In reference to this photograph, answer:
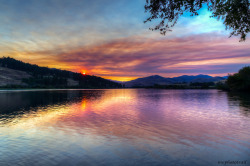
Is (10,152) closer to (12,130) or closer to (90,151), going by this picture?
(90,151)

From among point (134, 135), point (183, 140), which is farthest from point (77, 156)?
point (183, 140)

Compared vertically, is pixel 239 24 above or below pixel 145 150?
above

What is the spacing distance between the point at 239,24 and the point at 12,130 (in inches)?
1301

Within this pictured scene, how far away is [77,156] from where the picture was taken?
14406mm

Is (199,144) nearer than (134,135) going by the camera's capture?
Yes

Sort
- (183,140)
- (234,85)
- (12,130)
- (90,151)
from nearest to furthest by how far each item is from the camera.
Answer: (90,151), (183,140), (12,130), (234,85)

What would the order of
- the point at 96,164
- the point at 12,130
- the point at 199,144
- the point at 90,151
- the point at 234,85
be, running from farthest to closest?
the point at 234,85
the point at 12,130
the point at 199,144
the point at 90,151
the point at 96,164

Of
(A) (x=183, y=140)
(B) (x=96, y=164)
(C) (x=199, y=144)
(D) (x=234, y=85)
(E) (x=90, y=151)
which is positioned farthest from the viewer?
(D) (x=234, y=85)

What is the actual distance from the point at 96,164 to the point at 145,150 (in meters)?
5.07

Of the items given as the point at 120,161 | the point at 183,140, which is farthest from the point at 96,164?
the point at 183,140

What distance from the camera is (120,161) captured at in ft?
44.2

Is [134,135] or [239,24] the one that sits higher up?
[239,24]

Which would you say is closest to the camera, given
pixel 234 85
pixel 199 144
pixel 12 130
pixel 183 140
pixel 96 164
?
pixel 96 164

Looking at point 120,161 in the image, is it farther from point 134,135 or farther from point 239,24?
point 239,24
